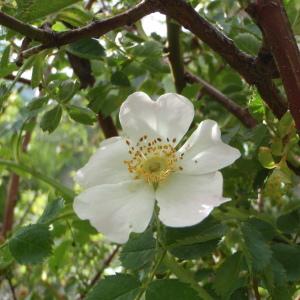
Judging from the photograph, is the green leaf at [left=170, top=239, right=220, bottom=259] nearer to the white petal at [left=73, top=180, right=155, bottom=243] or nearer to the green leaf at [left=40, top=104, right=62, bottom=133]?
the white petal at [left=73, top=180, right=155, bottom=243]

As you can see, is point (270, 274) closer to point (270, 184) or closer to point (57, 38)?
point (270, 184)

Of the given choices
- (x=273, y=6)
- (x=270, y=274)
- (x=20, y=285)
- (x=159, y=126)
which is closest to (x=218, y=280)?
(x=270, y=274)

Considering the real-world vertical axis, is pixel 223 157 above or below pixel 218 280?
above

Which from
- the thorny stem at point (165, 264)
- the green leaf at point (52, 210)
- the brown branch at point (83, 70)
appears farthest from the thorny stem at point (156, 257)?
the brown branch at point (83, 70)

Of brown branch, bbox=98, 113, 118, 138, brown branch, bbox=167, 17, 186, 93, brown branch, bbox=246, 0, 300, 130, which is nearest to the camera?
brown branch, bbox=246, 0, 300, 130

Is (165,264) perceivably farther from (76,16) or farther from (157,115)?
(76,16)

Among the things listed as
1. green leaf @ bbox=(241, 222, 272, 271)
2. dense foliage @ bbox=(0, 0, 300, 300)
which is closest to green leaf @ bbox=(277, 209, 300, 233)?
dense foliage @ bbox=(0, 0, 300, 300)

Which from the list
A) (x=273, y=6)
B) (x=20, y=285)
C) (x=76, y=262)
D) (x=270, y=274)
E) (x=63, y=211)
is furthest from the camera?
(x=20, y=285)
